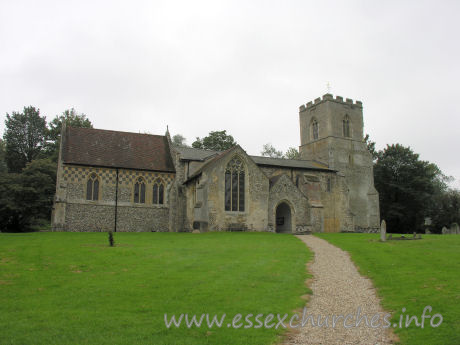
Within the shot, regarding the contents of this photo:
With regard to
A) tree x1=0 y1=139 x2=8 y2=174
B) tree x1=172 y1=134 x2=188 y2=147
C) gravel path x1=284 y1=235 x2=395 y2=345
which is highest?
tree x1=172 y1=134 x2=188 y2=147

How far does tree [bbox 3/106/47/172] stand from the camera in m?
54.6

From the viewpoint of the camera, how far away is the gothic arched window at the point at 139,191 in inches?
1399

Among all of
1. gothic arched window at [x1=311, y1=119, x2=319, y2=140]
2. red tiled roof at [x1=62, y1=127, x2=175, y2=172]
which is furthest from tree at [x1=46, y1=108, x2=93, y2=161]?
gothic arched window at [x1=311, y1=119, x2=319, y2=140]

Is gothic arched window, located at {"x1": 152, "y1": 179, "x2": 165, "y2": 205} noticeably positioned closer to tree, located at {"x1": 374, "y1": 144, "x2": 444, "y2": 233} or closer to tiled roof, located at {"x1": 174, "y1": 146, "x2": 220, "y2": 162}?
tiled roof, located at {"x1": 174, "y1": 146, "x2": 220, "y2": 162}

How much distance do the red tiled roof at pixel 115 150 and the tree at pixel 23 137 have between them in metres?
22.5

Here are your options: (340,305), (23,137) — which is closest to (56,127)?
(23,137)

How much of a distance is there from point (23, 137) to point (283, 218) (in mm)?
42039

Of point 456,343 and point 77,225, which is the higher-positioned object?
point 77,225

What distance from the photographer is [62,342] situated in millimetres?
6770

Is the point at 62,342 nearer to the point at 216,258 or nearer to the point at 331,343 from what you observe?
the point at 331,343

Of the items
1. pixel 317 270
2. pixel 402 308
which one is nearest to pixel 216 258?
pixel 317 270

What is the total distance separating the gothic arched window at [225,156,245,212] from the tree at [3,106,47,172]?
35.5 meters

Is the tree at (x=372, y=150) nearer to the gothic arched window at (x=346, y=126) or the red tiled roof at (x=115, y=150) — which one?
the gothic arched window at (x=346, y=126)

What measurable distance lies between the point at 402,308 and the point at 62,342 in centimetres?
765
